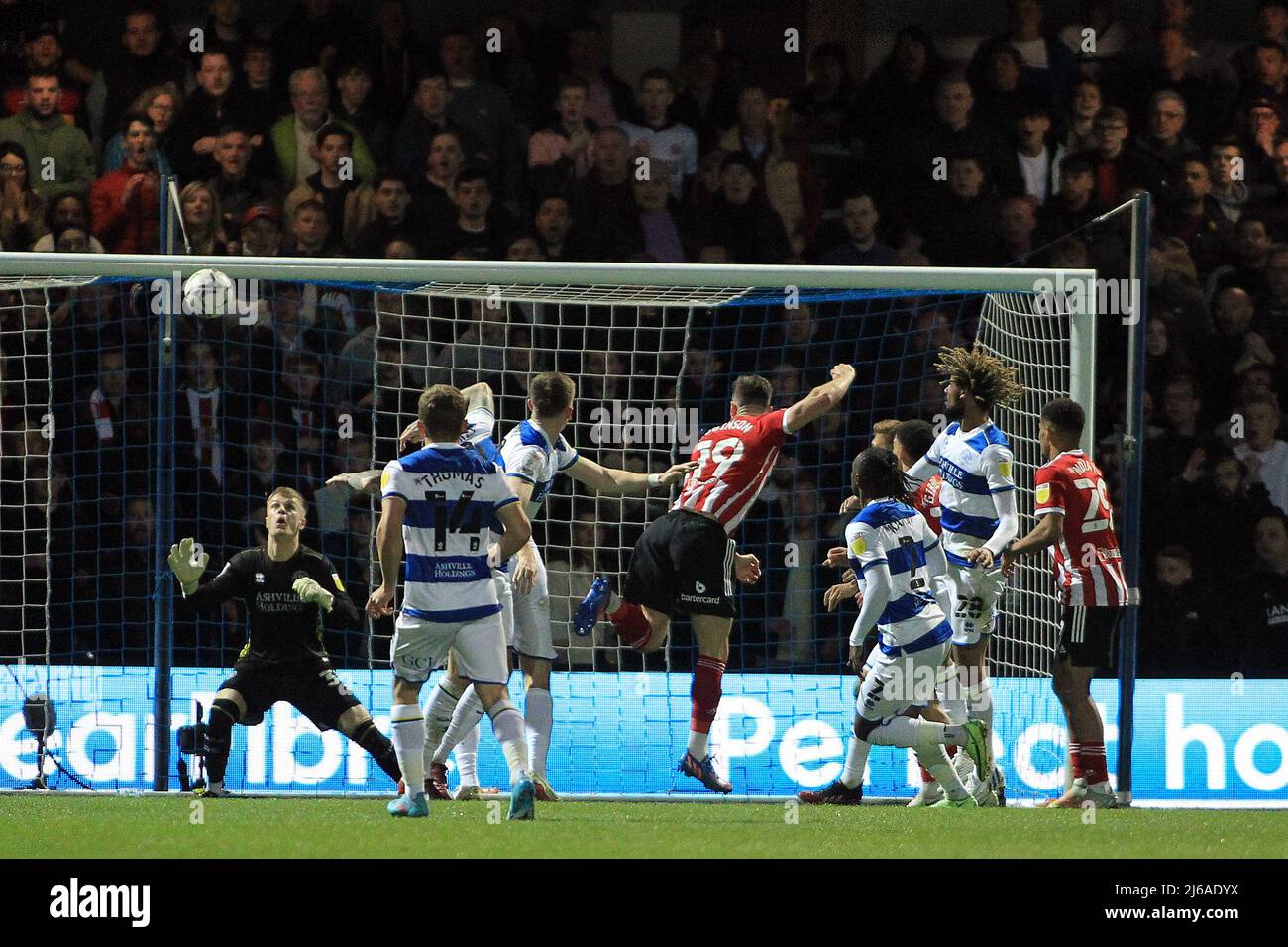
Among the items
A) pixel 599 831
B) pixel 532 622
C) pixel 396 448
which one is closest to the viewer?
pixel 599 831

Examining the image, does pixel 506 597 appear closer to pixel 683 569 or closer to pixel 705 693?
pixel 683 569

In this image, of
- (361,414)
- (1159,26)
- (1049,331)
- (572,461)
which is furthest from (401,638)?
(1159,26)

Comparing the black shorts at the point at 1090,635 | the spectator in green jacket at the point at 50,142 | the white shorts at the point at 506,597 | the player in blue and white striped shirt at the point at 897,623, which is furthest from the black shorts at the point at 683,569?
the spectator in green jacket at the point at 50,142

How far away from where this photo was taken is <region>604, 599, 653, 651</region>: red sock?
8.55m

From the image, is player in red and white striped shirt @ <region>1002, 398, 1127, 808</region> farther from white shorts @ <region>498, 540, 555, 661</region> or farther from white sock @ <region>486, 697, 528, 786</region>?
white sock @ <region>486, 697, 528, 786</region>

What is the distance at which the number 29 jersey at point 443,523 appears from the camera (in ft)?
22.7

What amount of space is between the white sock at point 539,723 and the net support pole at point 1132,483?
9.15 feet

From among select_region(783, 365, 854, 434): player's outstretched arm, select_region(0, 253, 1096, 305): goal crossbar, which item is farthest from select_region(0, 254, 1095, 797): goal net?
select_region(783, 365, 854, 434): player's outstretched arm

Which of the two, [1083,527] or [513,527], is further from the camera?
[1083,527]

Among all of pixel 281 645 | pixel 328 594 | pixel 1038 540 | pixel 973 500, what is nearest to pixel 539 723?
pixel 328 594

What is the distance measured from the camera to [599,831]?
668 cm

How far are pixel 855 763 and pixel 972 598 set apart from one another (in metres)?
1.11

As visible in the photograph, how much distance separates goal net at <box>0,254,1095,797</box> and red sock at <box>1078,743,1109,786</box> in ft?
2.33

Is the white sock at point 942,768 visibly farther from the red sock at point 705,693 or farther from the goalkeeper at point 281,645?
the goalkeeper at point 281,645
